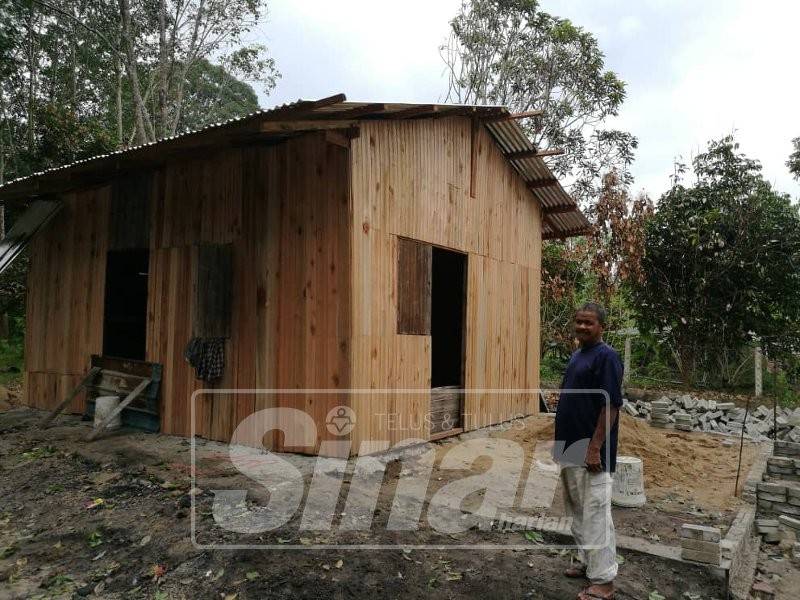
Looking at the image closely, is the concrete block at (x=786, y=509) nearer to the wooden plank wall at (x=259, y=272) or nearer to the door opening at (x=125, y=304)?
the wooden plank wall at (x=259, y=272)

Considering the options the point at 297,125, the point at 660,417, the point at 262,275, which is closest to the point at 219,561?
the point at 262,275

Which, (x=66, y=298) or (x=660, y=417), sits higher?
(x=66, y=298)

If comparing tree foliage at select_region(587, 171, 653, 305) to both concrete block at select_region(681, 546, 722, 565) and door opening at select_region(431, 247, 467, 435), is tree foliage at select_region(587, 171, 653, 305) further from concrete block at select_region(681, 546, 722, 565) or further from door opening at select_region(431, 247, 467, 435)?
concrete block at select_region(681, 546, 722, 565)

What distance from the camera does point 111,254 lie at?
26.2ft

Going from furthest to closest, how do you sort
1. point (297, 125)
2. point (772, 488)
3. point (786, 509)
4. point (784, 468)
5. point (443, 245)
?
point (443, 245)
point (784, 468)
point (772, 488)
point (786, 509)
point (297, 125)

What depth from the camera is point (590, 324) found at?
3656 mm

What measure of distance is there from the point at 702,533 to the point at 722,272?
1011cm

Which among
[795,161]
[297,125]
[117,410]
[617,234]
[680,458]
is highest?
[795,161]

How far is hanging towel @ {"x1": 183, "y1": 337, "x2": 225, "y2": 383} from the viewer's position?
6.40 meters

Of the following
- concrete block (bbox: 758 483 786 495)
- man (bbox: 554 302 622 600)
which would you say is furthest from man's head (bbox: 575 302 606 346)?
concrete block (bbox: 758 483 786 495)

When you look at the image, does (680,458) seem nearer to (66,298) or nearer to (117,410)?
(117,410)

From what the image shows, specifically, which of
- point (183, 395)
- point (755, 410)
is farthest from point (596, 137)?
point (183, 395)

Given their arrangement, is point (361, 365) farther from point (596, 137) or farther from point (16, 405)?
point (596, 137)

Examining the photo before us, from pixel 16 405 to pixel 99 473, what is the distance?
4824 mm
